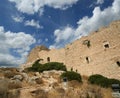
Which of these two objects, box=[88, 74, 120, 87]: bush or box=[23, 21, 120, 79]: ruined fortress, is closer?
box=[88, 74, 120, 87]: bush

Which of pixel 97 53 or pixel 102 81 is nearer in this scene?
pixel 102 81

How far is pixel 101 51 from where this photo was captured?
1303 inches

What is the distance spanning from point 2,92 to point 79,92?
6.20 m

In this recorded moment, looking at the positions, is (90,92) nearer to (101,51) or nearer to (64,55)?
(101,51)

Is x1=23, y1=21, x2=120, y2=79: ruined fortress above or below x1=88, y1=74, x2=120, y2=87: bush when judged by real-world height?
above

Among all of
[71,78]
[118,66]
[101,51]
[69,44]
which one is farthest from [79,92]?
[69,44]

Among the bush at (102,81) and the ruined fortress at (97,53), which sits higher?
the ruined fortress at (97,53)

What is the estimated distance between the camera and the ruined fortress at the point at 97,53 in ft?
102

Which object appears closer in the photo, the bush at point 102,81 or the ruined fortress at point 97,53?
the bush at point 102,81

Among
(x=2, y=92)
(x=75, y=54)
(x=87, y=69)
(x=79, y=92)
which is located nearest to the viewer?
(x=2, y=92)

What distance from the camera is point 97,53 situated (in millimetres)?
33781

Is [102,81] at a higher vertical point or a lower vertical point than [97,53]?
lower

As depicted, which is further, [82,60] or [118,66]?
[82,60]

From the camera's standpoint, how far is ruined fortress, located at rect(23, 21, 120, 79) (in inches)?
1225
